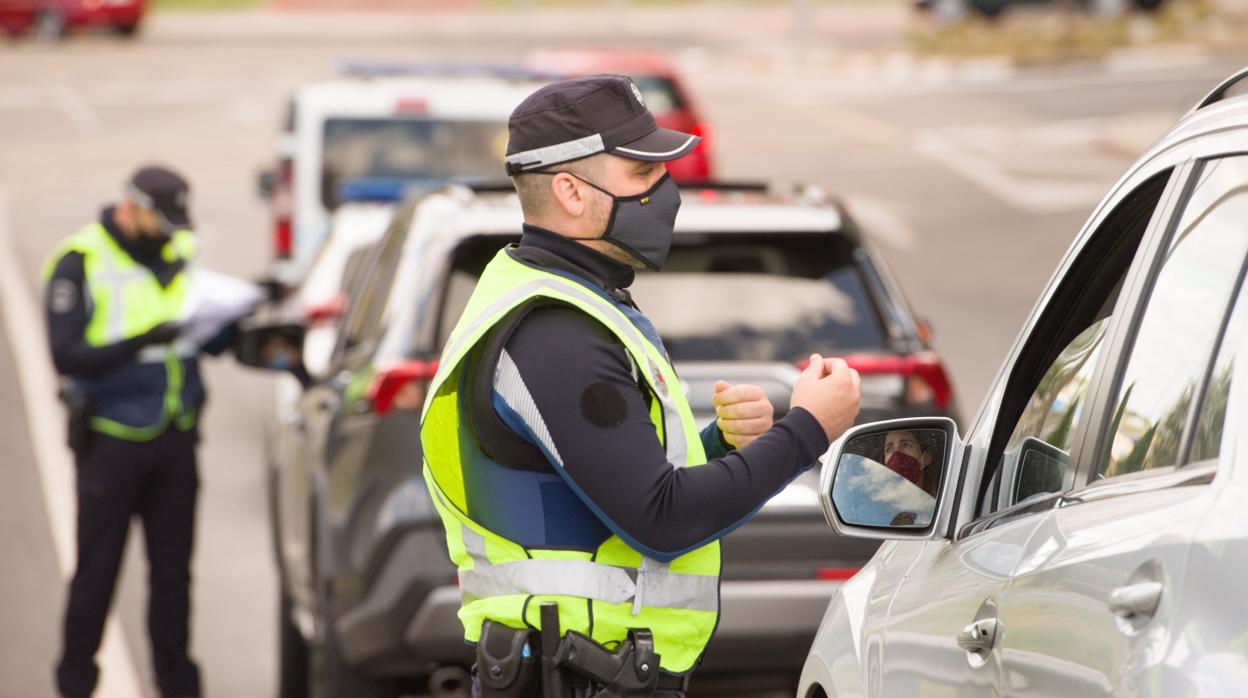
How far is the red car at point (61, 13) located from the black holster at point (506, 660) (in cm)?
3859

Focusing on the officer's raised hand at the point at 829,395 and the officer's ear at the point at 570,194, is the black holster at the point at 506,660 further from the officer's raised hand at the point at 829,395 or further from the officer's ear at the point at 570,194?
the officer's ear at the point at 570,194

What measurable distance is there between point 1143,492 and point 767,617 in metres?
3.30

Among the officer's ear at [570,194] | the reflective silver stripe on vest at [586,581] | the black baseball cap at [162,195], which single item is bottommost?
the black baseball cap at [162,195]

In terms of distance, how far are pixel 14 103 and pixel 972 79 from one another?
14.9 metres

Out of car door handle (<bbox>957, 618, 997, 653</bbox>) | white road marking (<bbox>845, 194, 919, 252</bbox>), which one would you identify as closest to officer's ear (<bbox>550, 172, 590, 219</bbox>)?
car door handle (<bbox>957, 618, 997, 653</bbox>)

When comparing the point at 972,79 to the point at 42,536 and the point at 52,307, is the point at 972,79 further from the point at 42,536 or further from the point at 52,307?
the point at 52,307

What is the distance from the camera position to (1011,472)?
3.02 meters

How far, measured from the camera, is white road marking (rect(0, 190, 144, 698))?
298 inches

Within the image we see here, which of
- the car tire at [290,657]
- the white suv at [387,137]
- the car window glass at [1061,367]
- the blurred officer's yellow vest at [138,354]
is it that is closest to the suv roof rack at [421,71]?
the white suv at [387,137]

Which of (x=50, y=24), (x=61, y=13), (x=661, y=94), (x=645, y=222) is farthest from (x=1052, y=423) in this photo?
(x=50, y=24)

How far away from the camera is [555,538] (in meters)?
3.23

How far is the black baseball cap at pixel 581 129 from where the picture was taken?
321 cm

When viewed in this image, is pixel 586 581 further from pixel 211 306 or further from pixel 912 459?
pixel 211 306

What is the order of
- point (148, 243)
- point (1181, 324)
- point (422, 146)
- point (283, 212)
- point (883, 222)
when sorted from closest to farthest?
point (1181, 324) → point (148, 243) → point (422, 146) → point (283, 212) → point (883, 222)
